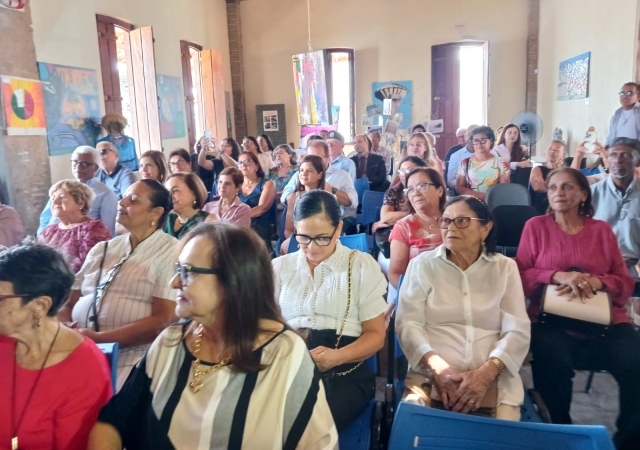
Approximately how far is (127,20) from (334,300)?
19.6ft

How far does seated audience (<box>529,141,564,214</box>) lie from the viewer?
4.52 metres

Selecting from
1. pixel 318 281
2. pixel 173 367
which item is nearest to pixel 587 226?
pixel 318 281

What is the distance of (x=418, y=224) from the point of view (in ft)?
9.28

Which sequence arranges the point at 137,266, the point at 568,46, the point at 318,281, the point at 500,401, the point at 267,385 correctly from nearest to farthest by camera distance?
the point at 267,385 < the point at 500,401 < the point at 318,281 < the point at 137,266 < the point at 568,46

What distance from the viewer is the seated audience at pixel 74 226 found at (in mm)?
2719

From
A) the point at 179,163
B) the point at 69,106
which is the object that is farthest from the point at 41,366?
the point at 69,106

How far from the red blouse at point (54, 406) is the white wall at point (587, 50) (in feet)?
20.9

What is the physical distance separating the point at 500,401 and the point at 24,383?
154 centimetres

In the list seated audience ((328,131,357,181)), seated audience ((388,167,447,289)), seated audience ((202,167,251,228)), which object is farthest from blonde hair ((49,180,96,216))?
seated audience ((328,131,357,181))

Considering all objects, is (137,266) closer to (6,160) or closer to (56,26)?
(6,160)

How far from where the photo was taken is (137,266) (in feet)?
7.09

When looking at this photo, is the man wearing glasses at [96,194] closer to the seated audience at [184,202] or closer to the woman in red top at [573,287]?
the seated audience at [184,202]

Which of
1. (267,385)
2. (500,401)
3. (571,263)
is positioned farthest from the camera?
(571,263)

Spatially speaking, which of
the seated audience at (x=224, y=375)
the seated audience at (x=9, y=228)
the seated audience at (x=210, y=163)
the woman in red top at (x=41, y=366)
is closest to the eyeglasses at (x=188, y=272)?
the seated audience at (x=224, y=375)
